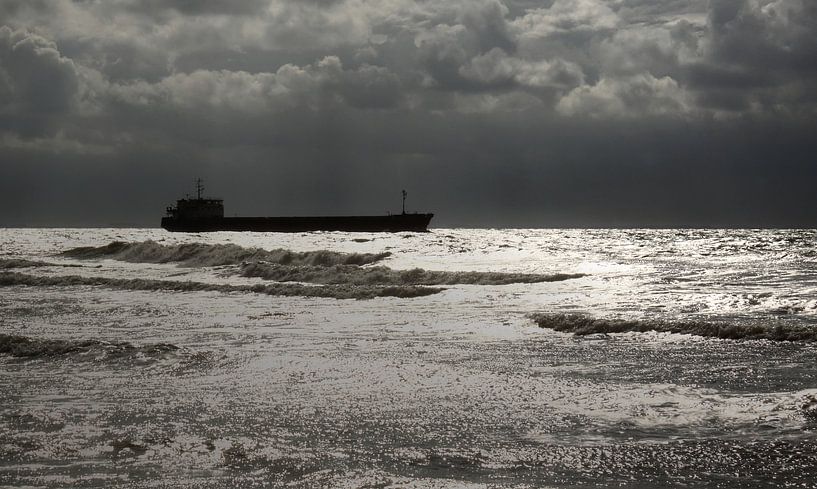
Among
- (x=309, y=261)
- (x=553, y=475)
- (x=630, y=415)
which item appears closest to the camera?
(x=553, y=475)

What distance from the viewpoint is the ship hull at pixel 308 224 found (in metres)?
115

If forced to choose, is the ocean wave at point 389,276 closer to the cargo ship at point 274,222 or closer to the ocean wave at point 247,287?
the ocean wave at point 247,287

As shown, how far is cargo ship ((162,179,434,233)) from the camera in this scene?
4535 inches

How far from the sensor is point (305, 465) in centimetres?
537

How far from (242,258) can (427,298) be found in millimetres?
22831

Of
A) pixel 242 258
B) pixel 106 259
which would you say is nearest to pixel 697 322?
pixel 242 258

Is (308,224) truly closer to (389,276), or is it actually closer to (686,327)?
(389,276)

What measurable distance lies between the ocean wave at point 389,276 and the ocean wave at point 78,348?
54.4 ft

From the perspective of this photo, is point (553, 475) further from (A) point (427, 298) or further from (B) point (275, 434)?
(A) point (427, 298)

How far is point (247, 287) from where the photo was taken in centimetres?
2561

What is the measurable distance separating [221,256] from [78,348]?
32151mm

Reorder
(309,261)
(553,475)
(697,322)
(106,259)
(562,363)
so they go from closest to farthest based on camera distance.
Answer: (553,475)
(562,363)
(697,322)
(309,261)
(106,259)

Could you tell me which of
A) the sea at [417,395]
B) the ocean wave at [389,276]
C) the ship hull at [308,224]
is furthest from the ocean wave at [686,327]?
the ship hull at [308,224]

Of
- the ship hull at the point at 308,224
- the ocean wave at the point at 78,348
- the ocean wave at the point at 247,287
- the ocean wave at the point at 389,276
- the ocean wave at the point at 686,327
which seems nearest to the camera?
the ocean wave at the point at 78,348
